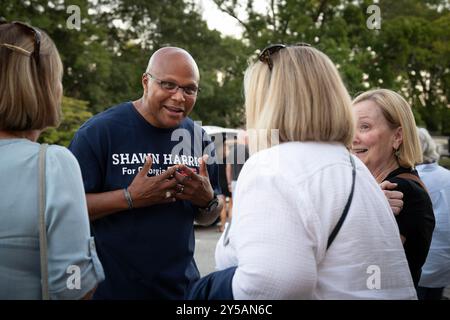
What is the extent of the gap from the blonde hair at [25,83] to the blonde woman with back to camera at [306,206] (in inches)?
29.7

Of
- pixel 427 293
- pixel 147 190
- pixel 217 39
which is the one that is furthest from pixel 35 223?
pixel 217 39

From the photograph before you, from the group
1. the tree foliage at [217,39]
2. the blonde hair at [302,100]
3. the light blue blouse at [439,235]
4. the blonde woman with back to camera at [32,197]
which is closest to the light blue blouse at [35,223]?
the blonde woman with back to camera at [32,197]

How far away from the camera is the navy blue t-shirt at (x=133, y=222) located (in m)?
2.83

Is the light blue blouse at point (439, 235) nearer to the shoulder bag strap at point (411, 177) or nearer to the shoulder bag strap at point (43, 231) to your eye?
the shoulder bag strap at point (411, 177)

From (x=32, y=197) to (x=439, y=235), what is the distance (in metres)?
2.96

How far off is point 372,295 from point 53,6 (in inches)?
889

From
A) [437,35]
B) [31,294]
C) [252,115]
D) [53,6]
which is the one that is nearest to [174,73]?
[252,115]

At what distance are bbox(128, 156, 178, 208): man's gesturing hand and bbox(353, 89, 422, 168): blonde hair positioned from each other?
1140 millimetres

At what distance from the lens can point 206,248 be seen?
32.3 feet

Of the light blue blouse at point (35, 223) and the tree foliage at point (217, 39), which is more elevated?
the tree foliage at point (217, 39)
